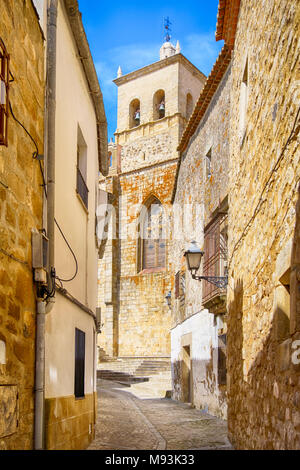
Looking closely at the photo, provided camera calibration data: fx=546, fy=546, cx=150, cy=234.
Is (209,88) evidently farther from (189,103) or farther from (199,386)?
(189,103)

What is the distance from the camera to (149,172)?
27.1 meters

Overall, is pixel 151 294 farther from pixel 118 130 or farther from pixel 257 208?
pixel 257 208

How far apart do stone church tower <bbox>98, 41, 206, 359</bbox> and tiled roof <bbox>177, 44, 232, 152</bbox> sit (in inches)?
426

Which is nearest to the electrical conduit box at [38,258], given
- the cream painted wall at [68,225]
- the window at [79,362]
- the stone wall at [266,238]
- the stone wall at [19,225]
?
the stone wall at [19,225]

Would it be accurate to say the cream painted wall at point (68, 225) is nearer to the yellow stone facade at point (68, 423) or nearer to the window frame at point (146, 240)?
the yellow stone facade at point (68, 423)

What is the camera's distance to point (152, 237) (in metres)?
26.4

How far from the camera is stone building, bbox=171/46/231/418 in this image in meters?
10.9

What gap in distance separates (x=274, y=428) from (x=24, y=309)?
2.28 meters

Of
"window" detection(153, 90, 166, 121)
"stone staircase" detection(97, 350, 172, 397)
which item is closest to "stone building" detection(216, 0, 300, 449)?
"stone staircase" detection(97, 350, 172, 397)

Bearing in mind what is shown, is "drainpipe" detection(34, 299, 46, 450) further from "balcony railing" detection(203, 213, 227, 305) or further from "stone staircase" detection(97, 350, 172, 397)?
"stone staircase" detection(97, 350, 172, 397)

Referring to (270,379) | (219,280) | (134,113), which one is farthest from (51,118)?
(134,113)

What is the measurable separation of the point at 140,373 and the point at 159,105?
14.5 metres

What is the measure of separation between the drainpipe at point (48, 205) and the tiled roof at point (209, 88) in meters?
4.64

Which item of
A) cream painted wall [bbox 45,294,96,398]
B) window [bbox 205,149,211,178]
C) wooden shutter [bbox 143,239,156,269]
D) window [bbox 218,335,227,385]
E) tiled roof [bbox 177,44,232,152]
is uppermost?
tiled roof [bbox 177,44,232,152]
